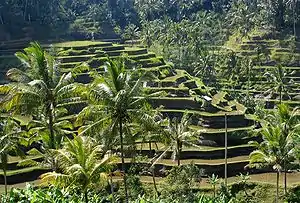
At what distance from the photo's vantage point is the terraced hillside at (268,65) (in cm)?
5009

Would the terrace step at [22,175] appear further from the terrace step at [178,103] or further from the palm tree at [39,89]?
the terrace step at [178,103]

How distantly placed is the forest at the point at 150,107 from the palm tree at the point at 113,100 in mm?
47

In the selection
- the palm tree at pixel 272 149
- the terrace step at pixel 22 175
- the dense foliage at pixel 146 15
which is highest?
the dense foliage at pixel 146 15

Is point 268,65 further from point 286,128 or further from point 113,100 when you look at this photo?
point 113,100

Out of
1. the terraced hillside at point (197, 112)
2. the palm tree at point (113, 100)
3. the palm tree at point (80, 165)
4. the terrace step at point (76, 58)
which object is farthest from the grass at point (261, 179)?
the terrace step at point (76, 58)

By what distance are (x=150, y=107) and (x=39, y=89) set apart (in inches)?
182

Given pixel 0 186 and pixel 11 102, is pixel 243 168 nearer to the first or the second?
pixel 0 186

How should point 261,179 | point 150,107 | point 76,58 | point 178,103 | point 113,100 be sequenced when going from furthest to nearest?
point 76,58 < point 178,103 < point 261,179 < point 150,107 < point 113,100

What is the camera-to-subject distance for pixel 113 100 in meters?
17.7

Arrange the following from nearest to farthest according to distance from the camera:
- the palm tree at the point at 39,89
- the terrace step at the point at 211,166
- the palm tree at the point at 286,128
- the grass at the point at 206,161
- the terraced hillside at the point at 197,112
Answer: the palm tree at the point at 39,89
the palm tree at the point at 286,128
the terrace step at the point at 211,166
the grass at the point at 206,161
the terraced hillside at the point at 197,112

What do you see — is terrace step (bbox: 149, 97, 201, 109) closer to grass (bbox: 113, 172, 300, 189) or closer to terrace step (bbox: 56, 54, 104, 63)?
grass (bbox: 113, 172, 300, 189)

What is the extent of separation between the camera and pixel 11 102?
63.3 ft

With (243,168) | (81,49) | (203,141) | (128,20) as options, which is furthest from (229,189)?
(128,20)

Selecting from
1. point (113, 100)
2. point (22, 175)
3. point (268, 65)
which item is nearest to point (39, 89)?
point (113, 100)
